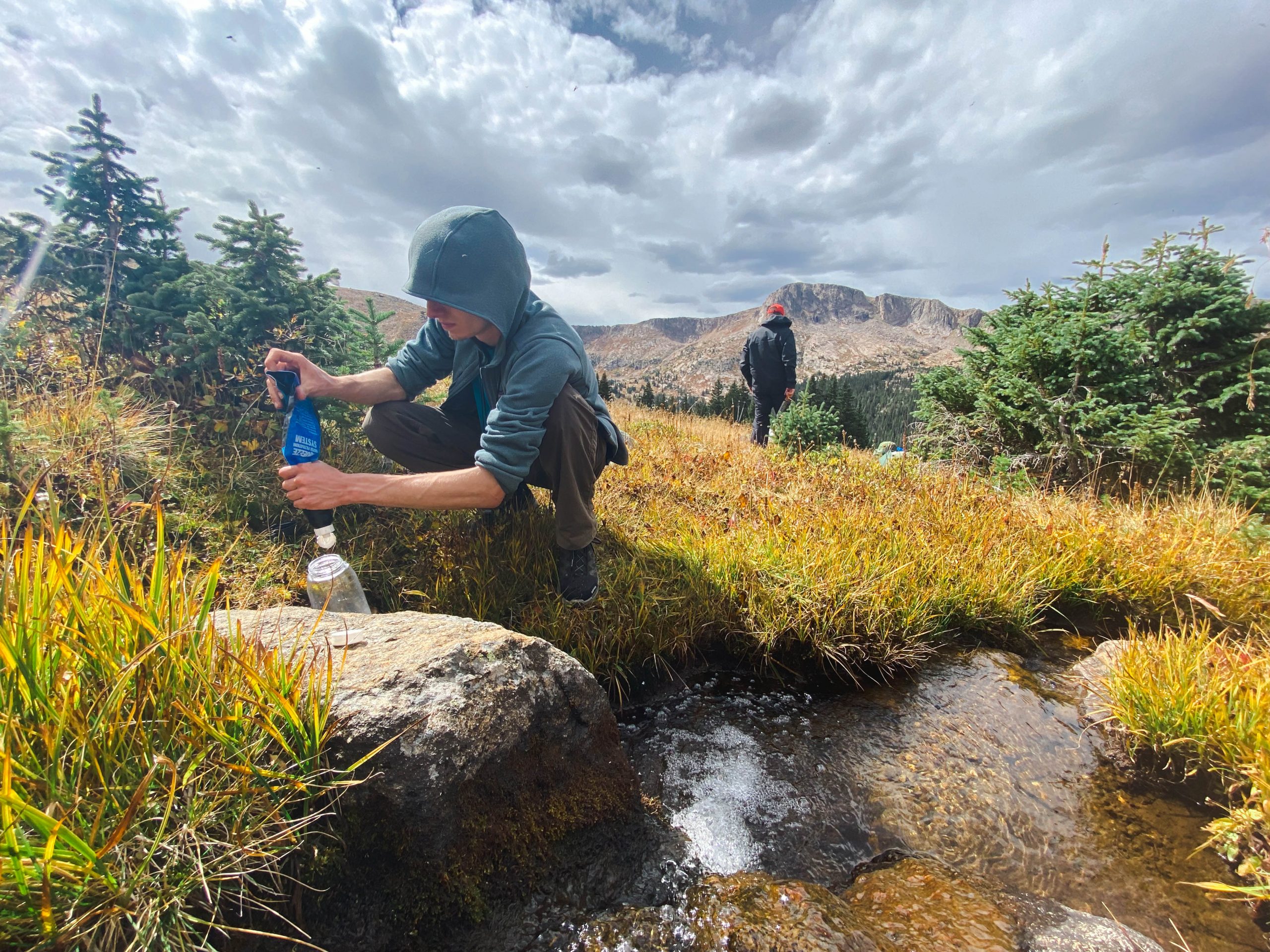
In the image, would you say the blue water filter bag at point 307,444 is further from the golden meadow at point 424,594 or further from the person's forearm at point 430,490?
the golden meadow at point 424,594

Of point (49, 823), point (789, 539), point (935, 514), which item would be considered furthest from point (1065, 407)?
point (49, 823)

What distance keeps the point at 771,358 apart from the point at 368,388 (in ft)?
28.4

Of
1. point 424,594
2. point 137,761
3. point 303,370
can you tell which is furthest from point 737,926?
point 303,370

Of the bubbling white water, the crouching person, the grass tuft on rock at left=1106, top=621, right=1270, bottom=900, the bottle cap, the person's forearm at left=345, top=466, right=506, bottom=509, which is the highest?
the crouching person

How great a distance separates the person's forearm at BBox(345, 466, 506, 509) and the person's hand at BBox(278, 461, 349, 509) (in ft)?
0.13

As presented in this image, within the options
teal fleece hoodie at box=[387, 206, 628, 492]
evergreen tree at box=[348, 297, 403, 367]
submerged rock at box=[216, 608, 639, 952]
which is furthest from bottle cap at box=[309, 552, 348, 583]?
evergreen tree at box=[348, 297, 403, 367]

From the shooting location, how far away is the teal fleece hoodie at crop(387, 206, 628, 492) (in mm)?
2668

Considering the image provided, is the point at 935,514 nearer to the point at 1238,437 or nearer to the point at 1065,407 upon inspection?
the point at 1065,407

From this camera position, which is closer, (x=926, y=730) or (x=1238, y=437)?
(x=926, y=730)

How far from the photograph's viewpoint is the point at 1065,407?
5.67 metres

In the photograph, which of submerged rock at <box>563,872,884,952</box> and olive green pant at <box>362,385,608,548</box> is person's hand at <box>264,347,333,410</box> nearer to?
olive green pant at <box>362,385,608,548</box>

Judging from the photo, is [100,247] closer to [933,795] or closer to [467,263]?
[467,263]

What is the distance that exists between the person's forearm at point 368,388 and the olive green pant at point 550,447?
72 mm

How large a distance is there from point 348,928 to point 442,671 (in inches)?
26.5
